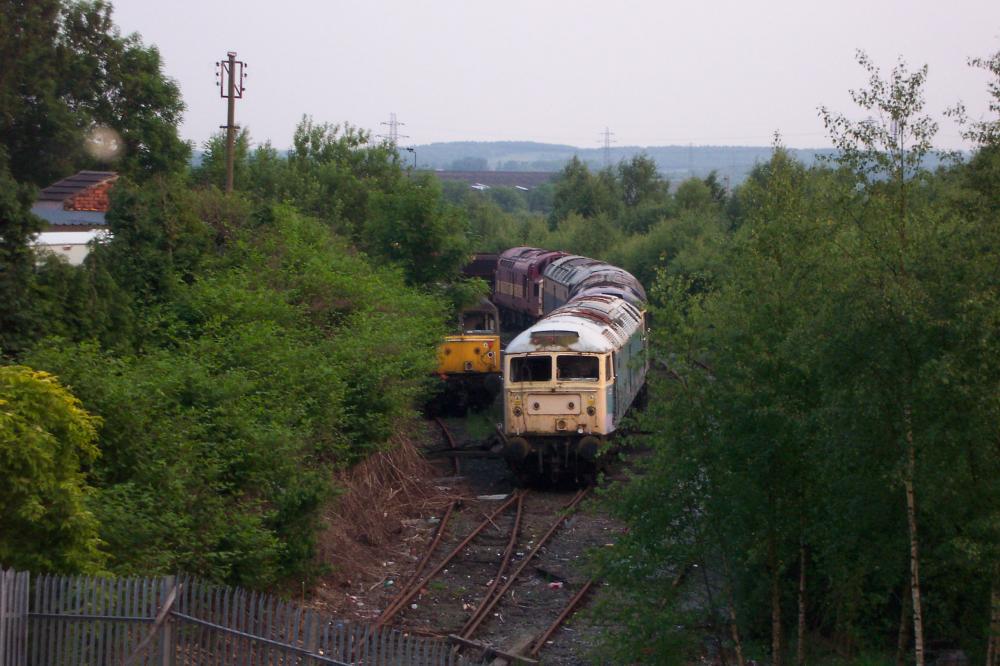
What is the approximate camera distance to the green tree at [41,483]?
836 centimetres

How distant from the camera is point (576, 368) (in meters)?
19.0

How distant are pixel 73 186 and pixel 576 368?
51.1 ft

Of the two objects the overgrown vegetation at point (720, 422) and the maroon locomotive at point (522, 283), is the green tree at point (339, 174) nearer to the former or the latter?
the maroon locomotive at point (522, 283)

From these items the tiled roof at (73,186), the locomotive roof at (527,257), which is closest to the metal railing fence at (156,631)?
the tiled roof at (73,186)

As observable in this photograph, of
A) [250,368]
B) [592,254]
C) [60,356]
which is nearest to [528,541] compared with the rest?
[250,368]

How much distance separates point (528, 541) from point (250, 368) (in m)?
4.97

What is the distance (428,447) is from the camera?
23.1m

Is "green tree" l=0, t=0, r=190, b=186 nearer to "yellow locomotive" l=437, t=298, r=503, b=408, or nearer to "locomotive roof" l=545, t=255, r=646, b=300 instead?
"locomotive roof" l=545, t=255, r=646, b=300

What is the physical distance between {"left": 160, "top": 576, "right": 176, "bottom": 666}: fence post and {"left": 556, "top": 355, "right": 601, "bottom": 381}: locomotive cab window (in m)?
11.7

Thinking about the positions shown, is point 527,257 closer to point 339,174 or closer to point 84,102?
point 339,174

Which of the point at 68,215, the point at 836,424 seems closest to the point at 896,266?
the point at 836,424

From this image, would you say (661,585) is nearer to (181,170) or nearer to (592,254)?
(181,170)

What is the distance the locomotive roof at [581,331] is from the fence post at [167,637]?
462 inches

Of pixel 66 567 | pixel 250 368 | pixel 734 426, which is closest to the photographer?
pixel 66 567
